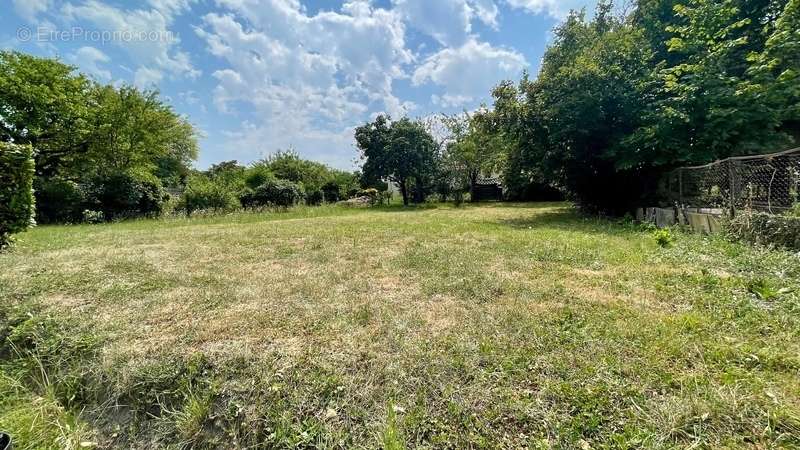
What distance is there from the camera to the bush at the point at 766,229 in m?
3.71

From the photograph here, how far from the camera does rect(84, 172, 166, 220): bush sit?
38.2ft

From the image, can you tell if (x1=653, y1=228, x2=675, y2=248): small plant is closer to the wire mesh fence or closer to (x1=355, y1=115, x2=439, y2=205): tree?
the wire mesh fence

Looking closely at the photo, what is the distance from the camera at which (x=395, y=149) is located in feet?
56.1

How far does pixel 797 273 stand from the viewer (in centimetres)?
301

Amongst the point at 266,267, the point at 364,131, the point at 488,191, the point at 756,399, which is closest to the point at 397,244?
the point at 266,267

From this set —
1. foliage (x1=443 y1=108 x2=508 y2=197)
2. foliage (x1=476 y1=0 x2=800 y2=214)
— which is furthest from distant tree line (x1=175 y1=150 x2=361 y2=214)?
foliage (x1=476 y1=0 x2=800 y2=214)

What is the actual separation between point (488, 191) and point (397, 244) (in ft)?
57.8

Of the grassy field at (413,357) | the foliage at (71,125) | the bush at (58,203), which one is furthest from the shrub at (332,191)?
the grassy field at (413,357)

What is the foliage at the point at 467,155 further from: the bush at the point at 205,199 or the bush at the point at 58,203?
the bush at the point at 58,203

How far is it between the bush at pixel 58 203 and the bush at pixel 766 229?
1729 centimetres

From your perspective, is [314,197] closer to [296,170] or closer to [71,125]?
[296,170]

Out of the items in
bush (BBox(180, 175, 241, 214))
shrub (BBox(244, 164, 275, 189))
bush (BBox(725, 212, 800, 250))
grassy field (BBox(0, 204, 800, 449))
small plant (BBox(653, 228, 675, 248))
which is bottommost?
grassy field (BBox(0, 204, 800, 449))

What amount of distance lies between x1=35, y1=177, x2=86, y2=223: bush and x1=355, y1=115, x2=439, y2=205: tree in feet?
38.3

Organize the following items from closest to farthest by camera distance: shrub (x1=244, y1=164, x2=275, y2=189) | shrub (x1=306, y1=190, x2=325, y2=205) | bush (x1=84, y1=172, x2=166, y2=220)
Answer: bush (x1=84, y1=172, x2=166, y2=220), shrub (x1=244, y1=164, x2=275, y2=189), shrub (x1=306, y1=190, x2=325, y2=205)
